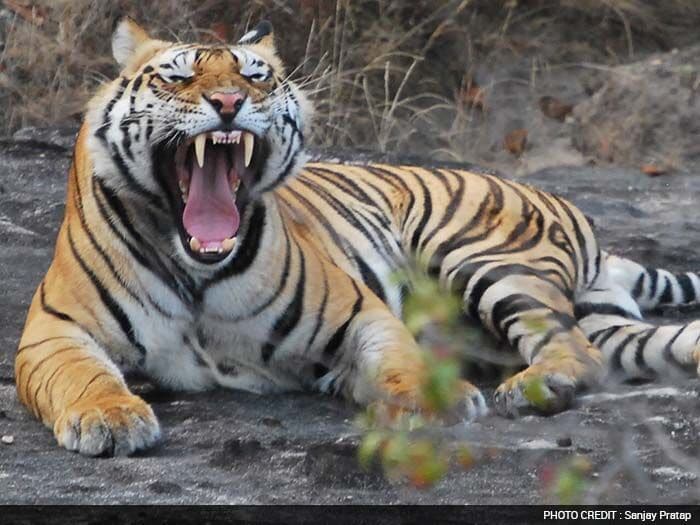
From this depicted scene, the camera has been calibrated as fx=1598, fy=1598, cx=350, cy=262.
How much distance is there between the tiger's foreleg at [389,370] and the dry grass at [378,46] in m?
3.57

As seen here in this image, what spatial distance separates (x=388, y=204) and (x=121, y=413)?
6.33ft

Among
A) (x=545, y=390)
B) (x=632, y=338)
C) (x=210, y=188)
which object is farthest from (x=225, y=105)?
(x=632, y=338)

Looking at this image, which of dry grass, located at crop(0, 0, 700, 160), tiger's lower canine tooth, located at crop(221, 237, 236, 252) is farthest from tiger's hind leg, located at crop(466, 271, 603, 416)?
dry grass, located at crop(0, 0, 700, 160)

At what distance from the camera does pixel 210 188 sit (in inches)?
170

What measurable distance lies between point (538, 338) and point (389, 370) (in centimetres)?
58

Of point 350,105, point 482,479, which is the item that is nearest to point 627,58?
point 350,105

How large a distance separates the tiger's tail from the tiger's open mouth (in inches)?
51.7

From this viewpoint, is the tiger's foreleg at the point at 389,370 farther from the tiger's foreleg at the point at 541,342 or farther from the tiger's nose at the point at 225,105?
the tiger's nose at the point at 225,105

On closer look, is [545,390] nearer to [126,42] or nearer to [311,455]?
[311,455]

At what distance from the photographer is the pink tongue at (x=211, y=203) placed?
428cm

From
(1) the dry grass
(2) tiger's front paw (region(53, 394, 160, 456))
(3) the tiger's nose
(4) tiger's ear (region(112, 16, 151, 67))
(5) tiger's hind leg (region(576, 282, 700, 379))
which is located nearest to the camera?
(2) tiger's front paw (region(53, 394, 160, 456))

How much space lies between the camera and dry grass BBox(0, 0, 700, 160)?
27.7 ft

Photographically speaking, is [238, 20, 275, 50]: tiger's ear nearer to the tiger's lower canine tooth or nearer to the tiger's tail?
the tiger's lower canine tooth

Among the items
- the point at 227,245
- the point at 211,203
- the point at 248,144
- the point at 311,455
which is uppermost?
the point at 248,144
